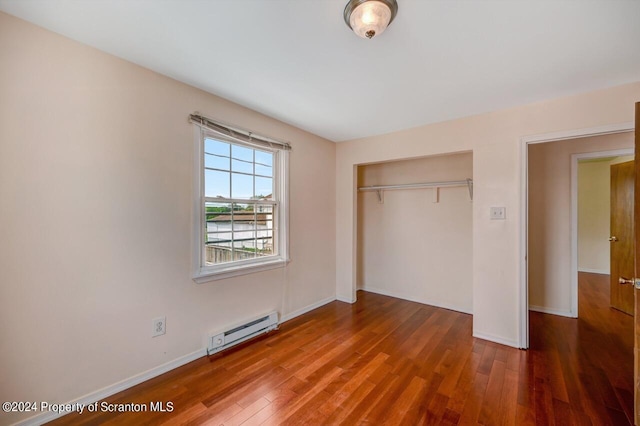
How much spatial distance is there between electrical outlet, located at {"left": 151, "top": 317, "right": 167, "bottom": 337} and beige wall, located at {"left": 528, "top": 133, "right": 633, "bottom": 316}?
439cm

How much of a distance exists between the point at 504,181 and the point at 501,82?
995mm

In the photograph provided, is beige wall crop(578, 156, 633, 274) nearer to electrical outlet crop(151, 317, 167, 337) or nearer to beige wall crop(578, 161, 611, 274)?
beige wall crop(578, 161, 611, 274)

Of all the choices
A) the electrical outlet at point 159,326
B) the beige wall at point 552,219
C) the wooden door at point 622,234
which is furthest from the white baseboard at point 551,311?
the electrical outlet at point 159,326

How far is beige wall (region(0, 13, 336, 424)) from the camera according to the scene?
58.1 inches

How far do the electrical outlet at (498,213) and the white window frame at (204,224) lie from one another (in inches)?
88.9

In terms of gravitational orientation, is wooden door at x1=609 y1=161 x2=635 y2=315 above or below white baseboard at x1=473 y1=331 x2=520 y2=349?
above

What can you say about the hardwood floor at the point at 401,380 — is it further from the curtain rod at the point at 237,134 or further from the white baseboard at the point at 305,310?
the curtain rod at the point at 237,134

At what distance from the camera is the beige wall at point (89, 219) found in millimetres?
1475

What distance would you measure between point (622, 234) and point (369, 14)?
4352 millimetres

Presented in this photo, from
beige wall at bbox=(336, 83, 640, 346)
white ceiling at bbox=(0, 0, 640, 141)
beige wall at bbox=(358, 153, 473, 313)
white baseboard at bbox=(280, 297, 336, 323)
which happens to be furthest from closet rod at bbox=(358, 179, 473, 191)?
white baseboard at bbox=(280, 297, 336, 323)

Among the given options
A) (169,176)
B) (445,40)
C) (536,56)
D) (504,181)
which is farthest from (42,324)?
(504,181)

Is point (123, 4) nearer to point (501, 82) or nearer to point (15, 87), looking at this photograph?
point (15, 87)

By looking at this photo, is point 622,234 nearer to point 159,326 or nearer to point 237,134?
point 237,134

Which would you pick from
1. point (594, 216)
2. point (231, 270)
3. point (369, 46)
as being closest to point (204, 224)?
point (231, 270)
